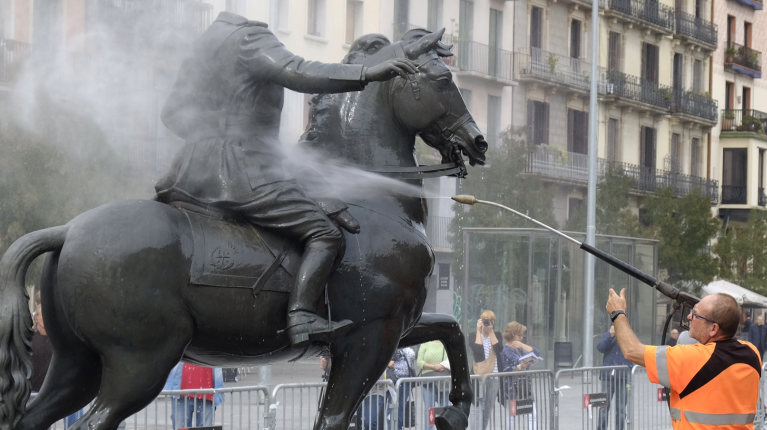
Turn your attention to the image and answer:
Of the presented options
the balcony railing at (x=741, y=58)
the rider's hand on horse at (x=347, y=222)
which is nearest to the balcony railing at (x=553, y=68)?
the balcony railing at (x=741, y=58)

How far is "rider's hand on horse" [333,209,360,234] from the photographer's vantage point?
548 cm

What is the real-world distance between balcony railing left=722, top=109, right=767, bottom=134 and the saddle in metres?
47.0

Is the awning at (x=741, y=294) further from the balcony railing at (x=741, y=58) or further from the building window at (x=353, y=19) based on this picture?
the balcony railing at (x=741, y=58)

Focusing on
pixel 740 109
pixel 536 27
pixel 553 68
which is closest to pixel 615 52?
pixel 536 27

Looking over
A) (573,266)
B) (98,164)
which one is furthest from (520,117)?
(98,164)

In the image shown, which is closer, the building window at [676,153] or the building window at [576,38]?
the building window at [576,38]

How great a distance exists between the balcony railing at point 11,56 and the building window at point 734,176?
36438 millimetres

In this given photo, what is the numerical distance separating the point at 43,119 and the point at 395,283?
1308cm

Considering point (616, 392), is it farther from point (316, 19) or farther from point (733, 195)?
point (733, 195)

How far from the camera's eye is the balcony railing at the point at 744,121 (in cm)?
4947

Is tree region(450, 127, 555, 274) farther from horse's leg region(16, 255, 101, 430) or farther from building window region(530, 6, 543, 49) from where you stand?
horse's leg region(16, 255, 101, 430)

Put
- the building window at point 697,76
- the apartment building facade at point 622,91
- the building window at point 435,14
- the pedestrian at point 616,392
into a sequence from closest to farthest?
the pedestrian at point 616,392
the building window at point 435,14
the apartment building facade at point 622,91
the building window at point 697,76

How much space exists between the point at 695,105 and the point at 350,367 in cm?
4442

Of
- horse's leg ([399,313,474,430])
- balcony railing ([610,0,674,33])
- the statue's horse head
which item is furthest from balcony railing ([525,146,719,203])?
the statue's horse head
